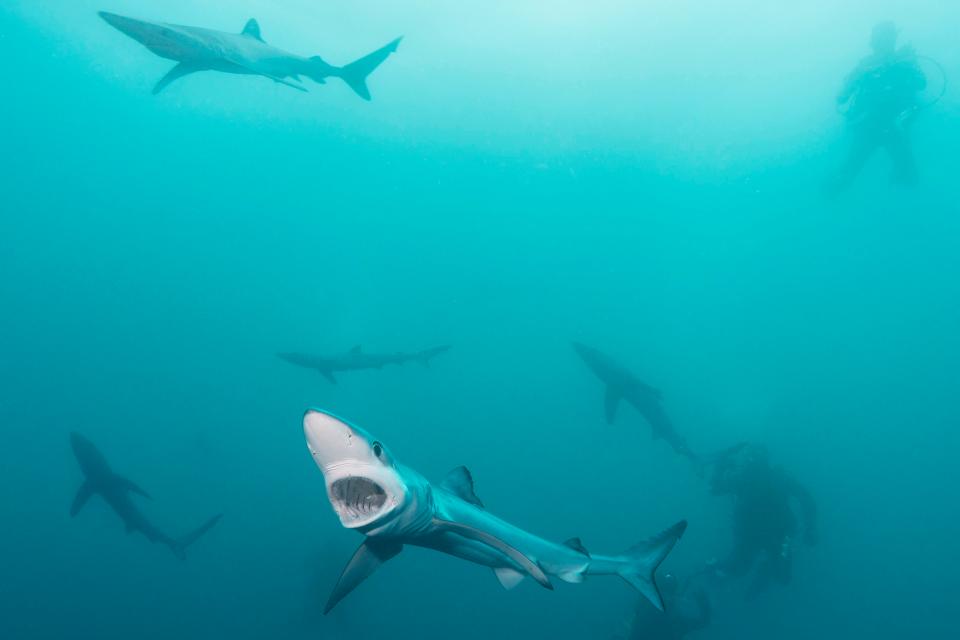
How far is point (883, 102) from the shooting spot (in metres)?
17.3

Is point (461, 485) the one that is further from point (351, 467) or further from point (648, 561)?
point (648, 561)

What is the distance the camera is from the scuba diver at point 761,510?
1248 centimetres

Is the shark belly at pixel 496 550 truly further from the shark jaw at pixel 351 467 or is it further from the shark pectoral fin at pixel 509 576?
the shark jaw at pixel 351 467

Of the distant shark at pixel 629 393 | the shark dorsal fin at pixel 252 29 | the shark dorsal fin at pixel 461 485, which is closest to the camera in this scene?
the shark dorsal fin at pixel 461 485

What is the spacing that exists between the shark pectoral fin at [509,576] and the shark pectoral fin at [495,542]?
49cm

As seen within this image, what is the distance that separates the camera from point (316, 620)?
21828 millimetres

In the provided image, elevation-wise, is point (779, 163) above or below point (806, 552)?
above

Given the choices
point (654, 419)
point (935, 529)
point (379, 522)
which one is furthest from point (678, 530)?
point (935, 529)

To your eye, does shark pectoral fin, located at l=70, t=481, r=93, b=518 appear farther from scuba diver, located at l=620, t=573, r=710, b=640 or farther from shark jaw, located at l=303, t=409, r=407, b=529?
shark jaw, located at l=303, t=409, r=407, b=529

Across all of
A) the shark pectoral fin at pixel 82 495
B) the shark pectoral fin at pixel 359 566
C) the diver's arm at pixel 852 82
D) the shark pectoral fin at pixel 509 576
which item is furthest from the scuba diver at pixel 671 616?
the diver's arm at pixel 852 82

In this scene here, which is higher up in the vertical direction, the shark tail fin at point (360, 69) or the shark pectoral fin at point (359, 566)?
the shark tail fin at point (360, 69)

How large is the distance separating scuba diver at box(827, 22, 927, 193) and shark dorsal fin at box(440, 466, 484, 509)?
19872 millimetres

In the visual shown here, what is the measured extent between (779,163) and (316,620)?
86.6m

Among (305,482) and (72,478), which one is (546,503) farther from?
(72,478)
